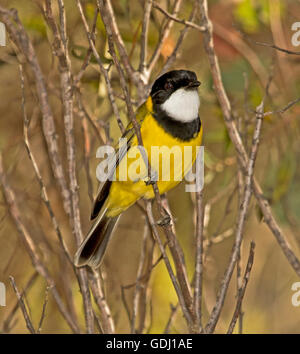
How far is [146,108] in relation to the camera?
2752 mm

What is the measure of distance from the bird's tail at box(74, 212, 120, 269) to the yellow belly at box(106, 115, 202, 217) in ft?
0.86

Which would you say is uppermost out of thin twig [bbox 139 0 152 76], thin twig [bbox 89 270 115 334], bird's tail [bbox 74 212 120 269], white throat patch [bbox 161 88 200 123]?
thin twig [bbox 139 0 152 76]

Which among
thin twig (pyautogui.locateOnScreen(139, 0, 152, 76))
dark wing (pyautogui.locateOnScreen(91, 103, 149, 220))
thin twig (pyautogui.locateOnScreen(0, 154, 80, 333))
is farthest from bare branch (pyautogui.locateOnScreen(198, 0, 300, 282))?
thin twig (pyautogui.locateOnScreen(0, 154, 80, 333))

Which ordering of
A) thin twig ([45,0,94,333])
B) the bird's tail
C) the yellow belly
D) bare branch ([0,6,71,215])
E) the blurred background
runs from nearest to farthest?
thin twig ([45,0,94,333]) < bare branch ([0,6,71,215]) < the bird's tail < the yellow belly < the blurred background

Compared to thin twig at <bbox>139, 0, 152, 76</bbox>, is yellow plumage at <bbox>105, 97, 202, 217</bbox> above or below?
below

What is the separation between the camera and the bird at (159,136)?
2.61 meters

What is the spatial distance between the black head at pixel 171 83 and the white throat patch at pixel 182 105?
20 mm

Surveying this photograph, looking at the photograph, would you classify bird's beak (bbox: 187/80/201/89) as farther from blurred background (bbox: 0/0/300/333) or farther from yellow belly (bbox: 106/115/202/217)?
blurred background (bbox: 0/0/300/333)

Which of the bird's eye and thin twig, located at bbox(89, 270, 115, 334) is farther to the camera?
the bird's eye

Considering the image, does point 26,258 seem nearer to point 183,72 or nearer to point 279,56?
point 183,72

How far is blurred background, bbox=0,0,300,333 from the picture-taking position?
3309 mm

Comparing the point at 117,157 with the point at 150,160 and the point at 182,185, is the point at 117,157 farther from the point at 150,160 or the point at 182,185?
the point at 182,185

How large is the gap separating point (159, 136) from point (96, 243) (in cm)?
60
